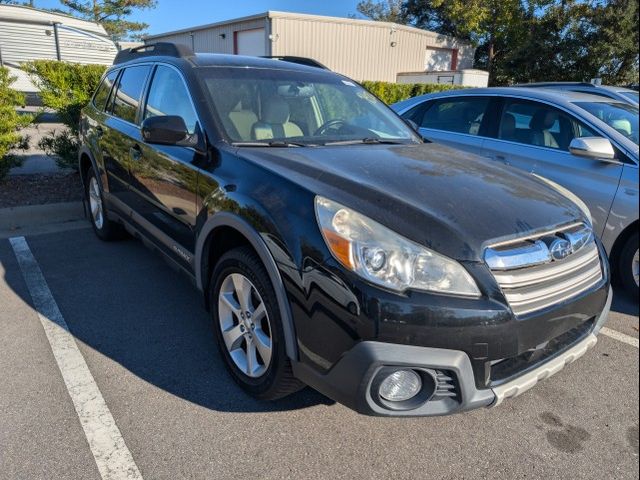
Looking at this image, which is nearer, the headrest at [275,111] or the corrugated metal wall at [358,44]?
the headrest at [275,111]

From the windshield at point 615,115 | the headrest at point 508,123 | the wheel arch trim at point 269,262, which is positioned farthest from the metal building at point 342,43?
the wheel arch trim at point 269,262

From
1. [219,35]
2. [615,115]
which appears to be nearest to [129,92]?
[615,115]

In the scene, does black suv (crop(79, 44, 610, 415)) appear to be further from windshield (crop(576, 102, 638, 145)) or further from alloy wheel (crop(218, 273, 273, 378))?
windshield (crop(576, 102, 638, 145))

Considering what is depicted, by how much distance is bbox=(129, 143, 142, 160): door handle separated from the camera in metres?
3.54

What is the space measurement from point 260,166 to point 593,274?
5.61 feet

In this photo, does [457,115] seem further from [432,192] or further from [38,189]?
[38,189]

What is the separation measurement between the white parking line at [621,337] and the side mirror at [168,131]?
3.08 meters

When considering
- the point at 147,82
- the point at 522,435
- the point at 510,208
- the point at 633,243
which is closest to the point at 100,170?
the point at 147,82

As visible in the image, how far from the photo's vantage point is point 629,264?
3.82m

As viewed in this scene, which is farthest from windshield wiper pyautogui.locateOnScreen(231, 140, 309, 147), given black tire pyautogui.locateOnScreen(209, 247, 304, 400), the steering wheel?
black tire pyautogui.locateOnScreen(209, 247, 304, 400)

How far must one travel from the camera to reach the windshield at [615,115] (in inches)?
135

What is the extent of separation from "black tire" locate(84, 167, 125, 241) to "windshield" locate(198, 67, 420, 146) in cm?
212

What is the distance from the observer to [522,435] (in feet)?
7.76

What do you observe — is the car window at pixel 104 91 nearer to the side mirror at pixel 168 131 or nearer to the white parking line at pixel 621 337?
the side mirror at pixel 168 131
